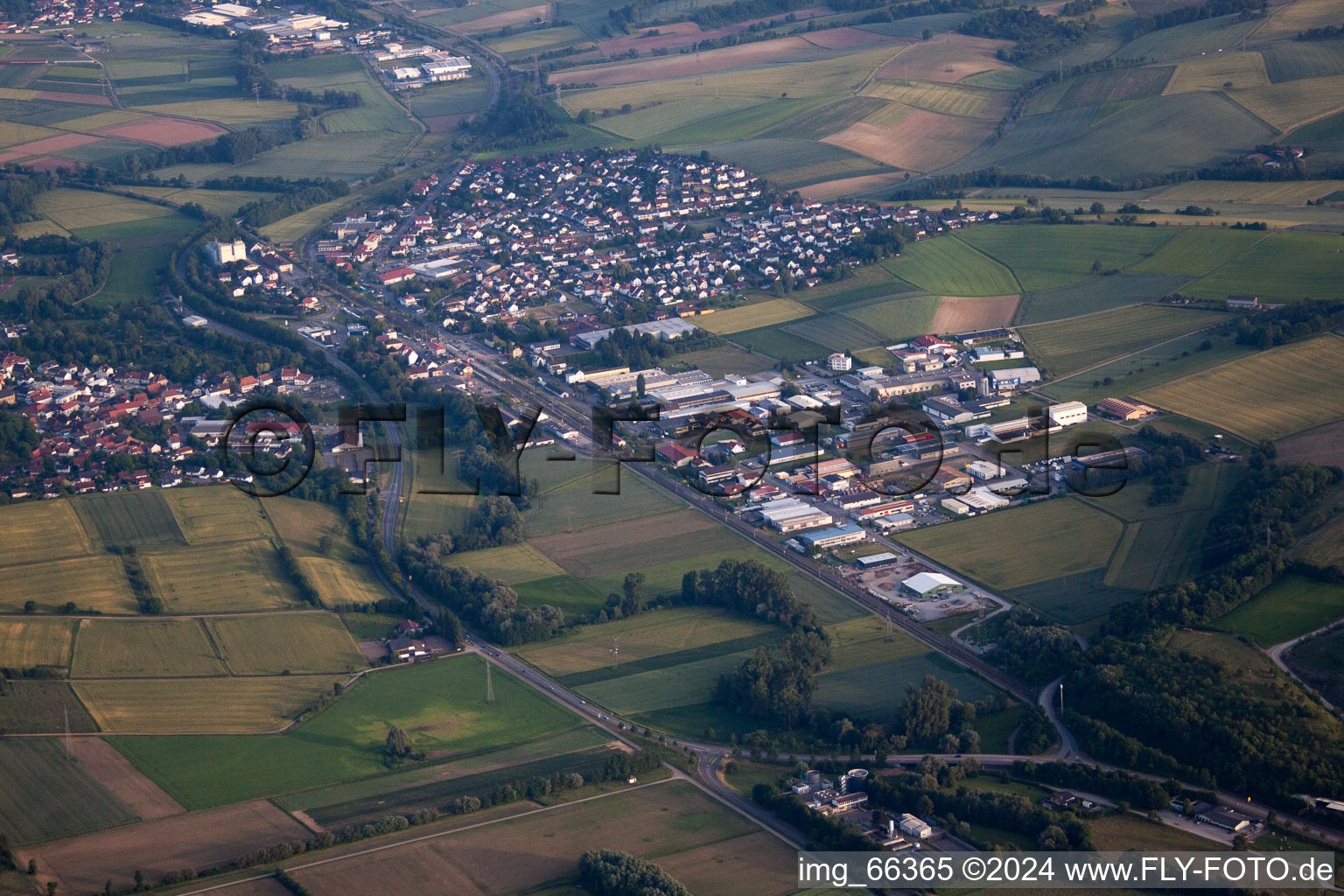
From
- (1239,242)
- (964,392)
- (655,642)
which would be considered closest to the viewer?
(655,642)

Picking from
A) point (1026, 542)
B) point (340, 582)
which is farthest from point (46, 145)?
point (1026, 542)

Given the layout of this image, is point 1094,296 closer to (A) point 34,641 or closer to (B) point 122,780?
(A) point 34,641

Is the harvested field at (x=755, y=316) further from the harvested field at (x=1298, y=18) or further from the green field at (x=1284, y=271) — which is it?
the harvested field at (x=1298, y=18)

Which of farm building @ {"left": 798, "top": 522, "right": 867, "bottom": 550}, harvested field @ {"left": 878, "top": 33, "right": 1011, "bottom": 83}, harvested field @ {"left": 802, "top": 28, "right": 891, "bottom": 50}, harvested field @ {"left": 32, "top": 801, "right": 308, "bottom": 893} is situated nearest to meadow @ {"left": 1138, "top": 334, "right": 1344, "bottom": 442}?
farm building @ {"left": 798, "top": 522, "right": 867, "bottom": 550}

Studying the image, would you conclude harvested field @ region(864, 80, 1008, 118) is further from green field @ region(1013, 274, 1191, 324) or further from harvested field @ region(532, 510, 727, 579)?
harvested field @ region(532, 510, 727, 579)

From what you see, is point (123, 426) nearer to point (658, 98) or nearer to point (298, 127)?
point (298, 127)

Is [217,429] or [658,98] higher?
[658,98]

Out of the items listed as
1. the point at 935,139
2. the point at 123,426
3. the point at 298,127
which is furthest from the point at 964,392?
the point at 298,127
